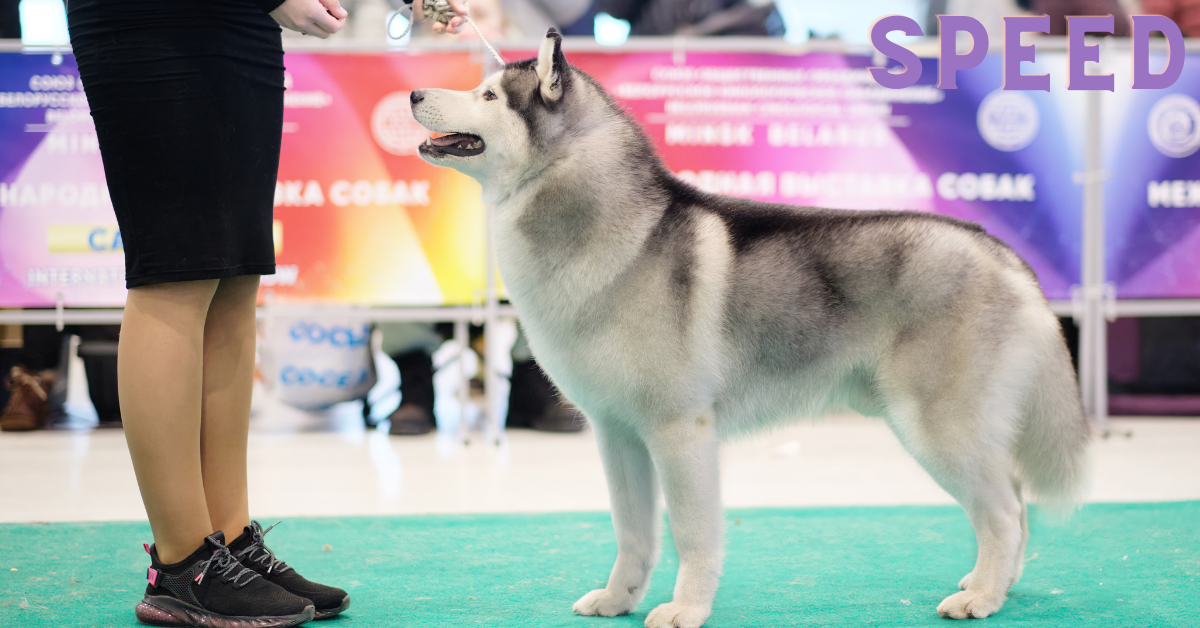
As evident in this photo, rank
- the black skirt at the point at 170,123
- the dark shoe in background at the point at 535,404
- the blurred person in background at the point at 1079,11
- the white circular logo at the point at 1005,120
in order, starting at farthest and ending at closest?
the blurred person in background at the point at 1079,11 < the dark shoe in background at the point at 535,404 < the white circular logo at the point at 1005,120 < the black skirt at the point at 170,123

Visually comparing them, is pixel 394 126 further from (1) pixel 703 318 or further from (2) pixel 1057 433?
(2) pixel 1057 433

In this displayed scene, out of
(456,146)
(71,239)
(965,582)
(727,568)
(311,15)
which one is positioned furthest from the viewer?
(71,239)

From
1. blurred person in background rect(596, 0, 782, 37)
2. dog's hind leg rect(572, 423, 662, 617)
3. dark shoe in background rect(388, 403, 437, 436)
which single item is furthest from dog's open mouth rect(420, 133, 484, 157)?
blurred person in background rect(596, 0, 782, 37)

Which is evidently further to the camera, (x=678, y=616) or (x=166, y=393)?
(x=678, y=616)

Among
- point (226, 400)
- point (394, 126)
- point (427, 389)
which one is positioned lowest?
point (427, 389)

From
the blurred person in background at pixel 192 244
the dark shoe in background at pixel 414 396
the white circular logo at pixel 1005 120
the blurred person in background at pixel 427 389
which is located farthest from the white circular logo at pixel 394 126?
the white circular logo at pixel 1005 120

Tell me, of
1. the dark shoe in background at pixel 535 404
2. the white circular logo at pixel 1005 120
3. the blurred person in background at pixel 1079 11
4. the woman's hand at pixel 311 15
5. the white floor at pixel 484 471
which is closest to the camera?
the woman's hand at pixel 311 15

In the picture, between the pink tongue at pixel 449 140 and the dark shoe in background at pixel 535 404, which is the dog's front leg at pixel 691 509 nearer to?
the pink tongue at pixel 449 140

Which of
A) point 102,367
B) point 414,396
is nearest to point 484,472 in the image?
point 414,396

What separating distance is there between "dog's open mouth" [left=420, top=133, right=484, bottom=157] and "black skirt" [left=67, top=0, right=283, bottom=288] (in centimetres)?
35

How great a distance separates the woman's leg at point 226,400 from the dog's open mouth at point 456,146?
437mm

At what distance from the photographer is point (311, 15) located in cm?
180

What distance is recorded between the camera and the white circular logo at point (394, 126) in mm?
4148

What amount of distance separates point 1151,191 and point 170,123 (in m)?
4.24
